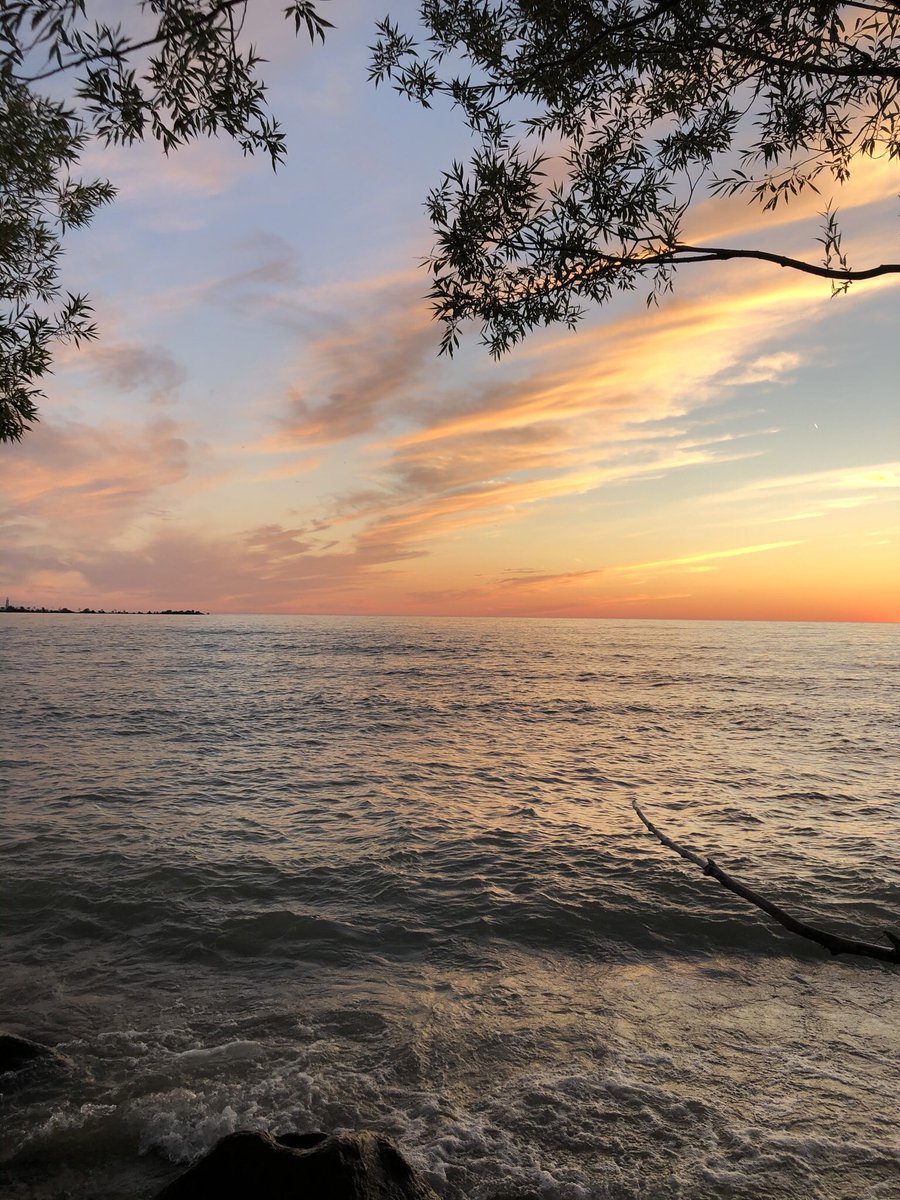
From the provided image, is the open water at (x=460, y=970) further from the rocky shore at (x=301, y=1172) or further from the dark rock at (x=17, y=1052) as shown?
the rocky shore at (x=301, y=1172)

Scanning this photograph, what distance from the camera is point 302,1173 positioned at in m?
4.86

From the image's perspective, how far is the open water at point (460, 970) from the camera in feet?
20.5

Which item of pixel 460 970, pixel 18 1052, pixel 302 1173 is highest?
pixel 302 1173

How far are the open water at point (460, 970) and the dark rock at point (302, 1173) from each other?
1024 mm

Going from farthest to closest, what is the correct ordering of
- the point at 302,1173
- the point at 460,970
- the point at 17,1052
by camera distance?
1. the point at 460,970
2. the point at 17,1052
3. the point at 302,1173

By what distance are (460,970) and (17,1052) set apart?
17.5 feet

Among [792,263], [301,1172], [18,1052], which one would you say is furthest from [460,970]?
[792,263]

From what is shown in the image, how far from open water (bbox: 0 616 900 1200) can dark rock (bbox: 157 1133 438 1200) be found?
1024mm

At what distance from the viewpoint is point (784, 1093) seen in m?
6.96

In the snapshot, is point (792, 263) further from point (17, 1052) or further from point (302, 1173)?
point (17, 1052)

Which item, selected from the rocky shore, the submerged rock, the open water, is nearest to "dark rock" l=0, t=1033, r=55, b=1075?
the submerged rock

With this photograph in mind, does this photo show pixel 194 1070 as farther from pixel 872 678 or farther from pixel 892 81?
pixel 872 678

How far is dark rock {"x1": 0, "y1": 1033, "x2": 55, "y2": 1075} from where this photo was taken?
7.07 metres

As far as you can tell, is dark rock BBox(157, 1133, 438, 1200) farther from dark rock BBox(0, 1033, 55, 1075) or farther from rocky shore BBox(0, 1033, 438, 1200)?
dark rock BBox(0, 1033, 55, 1075)
